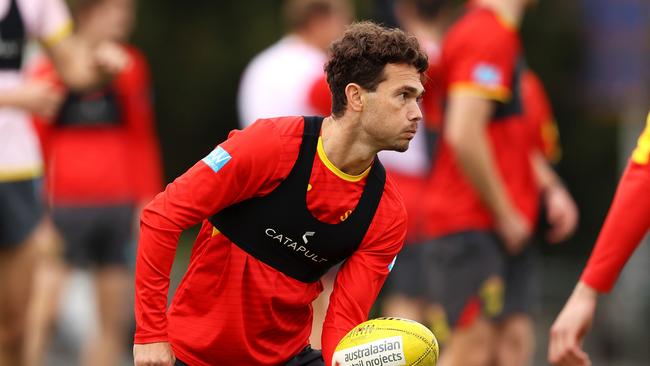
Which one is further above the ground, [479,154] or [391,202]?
[391,202]

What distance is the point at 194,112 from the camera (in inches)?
782

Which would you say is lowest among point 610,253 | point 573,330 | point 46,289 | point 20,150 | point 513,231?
point 46,289

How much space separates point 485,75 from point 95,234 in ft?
11.9

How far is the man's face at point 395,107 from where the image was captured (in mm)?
5496

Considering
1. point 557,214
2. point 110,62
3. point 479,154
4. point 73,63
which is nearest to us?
point 110,62

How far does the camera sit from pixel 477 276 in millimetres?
7953

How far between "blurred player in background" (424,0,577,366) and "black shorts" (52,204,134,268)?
9.15 feet

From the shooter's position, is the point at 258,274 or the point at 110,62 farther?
the point at 110,62

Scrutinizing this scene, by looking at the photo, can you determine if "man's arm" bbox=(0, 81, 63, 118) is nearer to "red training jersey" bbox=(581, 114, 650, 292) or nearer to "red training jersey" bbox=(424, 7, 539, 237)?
"red training jersey" bbox=(424, 7, 539, 237)

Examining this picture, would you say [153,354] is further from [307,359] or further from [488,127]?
[488,127]

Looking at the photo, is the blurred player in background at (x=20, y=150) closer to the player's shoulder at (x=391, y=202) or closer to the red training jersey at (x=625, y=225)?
the player's shoulder at (x=391, y=202)

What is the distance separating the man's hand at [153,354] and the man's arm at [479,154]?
2.74 metres

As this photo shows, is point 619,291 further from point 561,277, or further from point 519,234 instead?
point 519,234

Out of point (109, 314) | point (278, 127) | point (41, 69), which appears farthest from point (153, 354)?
point (41, 69)
